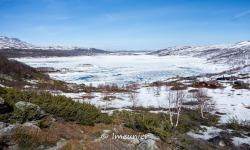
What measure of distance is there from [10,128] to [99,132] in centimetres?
311

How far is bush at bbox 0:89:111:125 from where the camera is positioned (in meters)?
12.7

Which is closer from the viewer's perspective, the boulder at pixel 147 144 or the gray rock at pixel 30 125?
the gray rock at pixel 30 125

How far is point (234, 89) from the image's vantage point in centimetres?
6662

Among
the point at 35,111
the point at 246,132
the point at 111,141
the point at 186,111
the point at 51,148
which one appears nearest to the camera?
the point at 51,148

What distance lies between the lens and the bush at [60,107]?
12703 millimetres

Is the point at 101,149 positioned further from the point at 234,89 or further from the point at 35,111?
the point at 234,89

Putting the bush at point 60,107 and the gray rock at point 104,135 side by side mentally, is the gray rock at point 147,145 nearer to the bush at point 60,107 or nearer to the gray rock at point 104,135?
the gray rock at point 104,135

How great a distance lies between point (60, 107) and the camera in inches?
507

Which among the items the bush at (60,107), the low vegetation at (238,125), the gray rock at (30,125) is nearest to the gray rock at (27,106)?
the bush at (60,107)

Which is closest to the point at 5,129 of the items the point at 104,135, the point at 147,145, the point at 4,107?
the point at 4,107

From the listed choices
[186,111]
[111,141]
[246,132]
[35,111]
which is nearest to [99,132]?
[111,141]

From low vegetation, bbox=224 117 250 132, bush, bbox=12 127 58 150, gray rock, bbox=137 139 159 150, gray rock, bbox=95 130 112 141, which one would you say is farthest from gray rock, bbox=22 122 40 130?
low vegetation, bbox=224 117 250 132

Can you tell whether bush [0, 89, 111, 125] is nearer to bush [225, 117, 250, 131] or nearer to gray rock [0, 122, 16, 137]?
gray rock [0, 122, 16, 137]

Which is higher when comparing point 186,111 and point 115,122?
point 115,122
